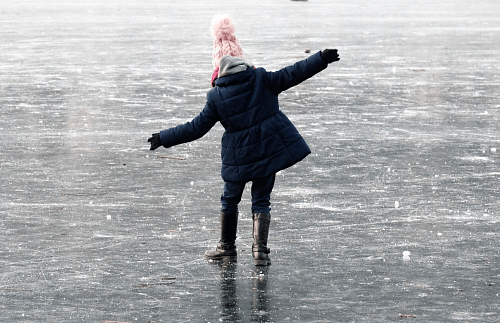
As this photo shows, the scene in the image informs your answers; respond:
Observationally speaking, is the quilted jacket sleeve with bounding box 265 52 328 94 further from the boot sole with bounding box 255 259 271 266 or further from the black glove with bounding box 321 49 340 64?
the boot sole with bounding box 255 259 271 266

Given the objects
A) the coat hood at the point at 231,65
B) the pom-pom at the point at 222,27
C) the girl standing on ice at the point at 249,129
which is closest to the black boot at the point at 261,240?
the girl standing on ice at the point at 249,129

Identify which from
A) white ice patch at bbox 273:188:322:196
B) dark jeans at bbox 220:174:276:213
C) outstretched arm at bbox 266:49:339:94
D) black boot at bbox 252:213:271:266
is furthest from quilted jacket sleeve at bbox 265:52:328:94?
white ice patch at bbox 273:188:322:196

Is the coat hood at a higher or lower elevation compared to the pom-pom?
lower

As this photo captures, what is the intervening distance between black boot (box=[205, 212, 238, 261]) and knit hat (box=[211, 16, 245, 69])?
104 cm

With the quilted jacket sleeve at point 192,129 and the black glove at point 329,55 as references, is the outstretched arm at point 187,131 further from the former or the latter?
the black glove at point 329,55

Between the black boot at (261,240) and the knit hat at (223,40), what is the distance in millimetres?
1072

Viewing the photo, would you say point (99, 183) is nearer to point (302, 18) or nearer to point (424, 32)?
point (424, 32)

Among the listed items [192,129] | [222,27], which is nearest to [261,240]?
[192,129]

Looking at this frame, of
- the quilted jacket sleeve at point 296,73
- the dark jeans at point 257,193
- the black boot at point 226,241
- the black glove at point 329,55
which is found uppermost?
the black glove at point 329,55

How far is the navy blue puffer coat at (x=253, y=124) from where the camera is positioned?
20.3 feet

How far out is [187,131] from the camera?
631 centimetres

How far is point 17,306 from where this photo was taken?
538 cm

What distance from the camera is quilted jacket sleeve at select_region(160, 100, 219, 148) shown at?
6.26 meters

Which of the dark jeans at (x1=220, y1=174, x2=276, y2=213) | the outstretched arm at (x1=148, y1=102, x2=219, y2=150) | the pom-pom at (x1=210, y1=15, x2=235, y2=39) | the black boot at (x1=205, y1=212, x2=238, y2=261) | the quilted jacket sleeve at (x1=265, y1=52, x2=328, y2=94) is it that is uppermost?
the pom-pom at (x1=210, y1=15, x2=235, y2=39)
